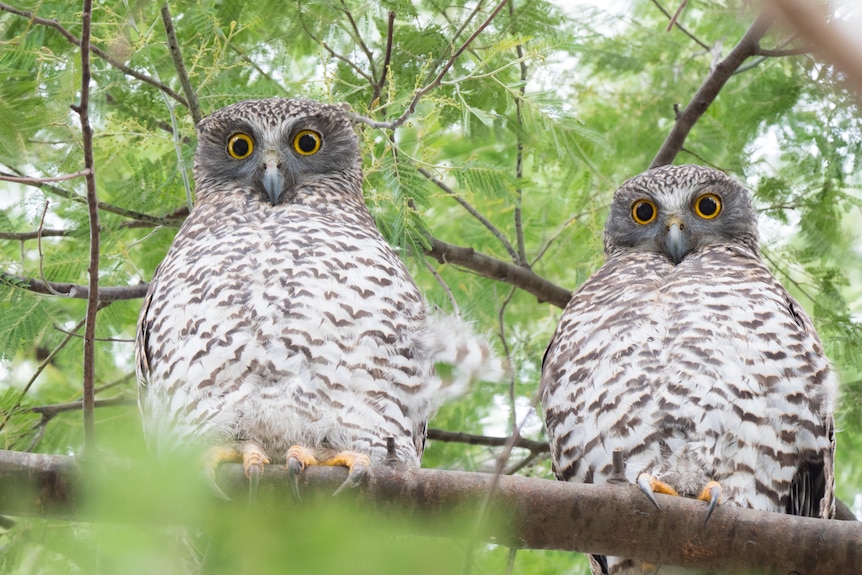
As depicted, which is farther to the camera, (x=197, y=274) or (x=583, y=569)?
(x=583, y=569)

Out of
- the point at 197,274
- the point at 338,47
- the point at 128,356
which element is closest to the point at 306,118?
the point at 338,47

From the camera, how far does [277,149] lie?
196 inches

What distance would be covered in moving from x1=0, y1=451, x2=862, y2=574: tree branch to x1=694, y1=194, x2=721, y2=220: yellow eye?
7.14 ft

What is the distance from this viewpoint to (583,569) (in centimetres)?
589

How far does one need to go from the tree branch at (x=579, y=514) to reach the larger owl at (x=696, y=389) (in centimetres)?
41

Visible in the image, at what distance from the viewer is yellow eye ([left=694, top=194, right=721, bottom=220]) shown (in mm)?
5195

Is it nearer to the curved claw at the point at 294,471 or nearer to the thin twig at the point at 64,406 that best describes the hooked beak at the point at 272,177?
the thin twig at the point at 64,406

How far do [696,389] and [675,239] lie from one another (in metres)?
1.11

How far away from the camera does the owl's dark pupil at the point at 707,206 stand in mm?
5199

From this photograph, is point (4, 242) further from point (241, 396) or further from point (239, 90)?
point (241, 396)

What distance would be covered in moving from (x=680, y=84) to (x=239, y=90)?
110 inches

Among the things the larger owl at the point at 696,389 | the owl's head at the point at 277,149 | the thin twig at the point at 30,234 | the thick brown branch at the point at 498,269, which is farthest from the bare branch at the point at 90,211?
the thick brown branch at the point at 498,269

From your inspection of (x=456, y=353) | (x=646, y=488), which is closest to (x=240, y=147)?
(x=456, y=353)

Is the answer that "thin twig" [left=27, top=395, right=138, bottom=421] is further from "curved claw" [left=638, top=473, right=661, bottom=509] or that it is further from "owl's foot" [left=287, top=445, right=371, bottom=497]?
"curved claw" [left=638, top=473, right=661, bottom=509]
